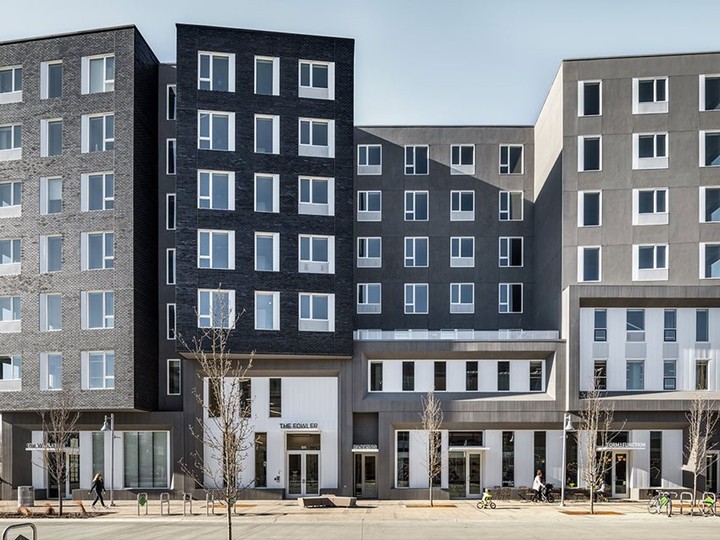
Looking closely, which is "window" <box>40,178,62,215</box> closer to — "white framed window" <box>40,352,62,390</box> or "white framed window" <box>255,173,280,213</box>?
"white framed window" <box>40,352,62,390</box>

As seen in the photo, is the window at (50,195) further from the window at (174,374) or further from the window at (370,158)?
the window at (370,158)

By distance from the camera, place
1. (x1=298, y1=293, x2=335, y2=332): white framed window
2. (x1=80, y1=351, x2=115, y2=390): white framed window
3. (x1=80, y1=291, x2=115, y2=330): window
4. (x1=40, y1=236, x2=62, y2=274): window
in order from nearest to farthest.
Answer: (x1=80, y1=351, x2=115, y2=390): white framed window → (x1=80, y1=291, x2=115, y2=330): window → (x1=298, y1=293, x2=335, y2=332): white framed window → (x1=40, y1=236, x2=62, y2=274): window

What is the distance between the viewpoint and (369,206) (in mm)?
44750

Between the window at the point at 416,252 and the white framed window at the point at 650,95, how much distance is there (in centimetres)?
1553

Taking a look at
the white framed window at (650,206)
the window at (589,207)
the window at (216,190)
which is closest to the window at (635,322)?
the white framed window at (650,206)

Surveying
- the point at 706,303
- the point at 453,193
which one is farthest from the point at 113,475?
the point at 706,303

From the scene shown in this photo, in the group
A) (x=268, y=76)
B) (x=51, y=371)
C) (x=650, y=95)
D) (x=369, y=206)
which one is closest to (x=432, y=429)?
(x=369, y=206)

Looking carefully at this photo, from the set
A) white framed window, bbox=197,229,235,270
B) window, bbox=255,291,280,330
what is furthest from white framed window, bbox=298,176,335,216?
window, bbox=255,291,280,330

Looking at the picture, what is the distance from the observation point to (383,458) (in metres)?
36.1

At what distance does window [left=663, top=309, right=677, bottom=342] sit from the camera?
119 feet

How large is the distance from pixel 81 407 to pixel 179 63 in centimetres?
1944

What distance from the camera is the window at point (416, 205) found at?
44.7 m

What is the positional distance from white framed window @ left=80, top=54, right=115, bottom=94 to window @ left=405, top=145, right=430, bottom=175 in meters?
19.3

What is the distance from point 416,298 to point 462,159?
10103 mm
